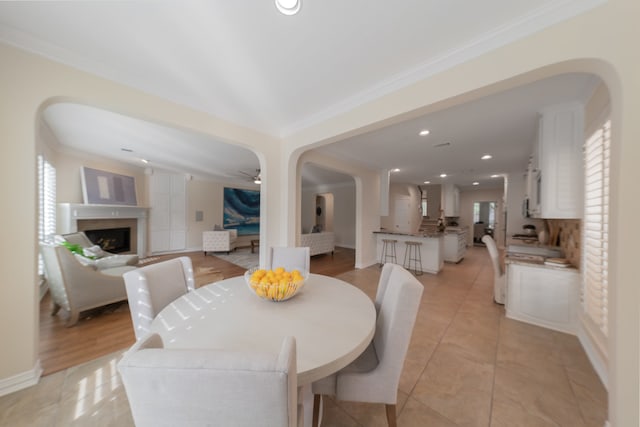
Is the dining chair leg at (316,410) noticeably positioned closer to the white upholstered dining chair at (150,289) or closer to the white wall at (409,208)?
the white upholstered dining chair at (150,289)

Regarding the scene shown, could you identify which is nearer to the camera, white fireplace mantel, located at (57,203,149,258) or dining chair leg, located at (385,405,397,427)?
dining chair leg, located at (385,405,397,427)

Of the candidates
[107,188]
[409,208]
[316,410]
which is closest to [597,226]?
[316,410]

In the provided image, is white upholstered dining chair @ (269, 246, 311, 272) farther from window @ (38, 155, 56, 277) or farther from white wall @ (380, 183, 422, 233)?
white wall @ (380, 183, 422, 233)

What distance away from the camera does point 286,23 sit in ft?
4.50

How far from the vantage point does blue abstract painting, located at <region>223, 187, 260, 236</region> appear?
750 cm

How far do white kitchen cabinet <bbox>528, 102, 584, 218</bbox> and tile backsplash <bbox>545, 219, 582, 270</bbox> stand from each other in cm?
40

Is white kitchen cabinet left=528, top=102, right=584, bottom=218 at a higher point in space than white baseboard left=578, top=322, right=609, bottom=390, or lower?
higher

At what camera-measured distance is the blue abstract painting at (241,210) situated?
24.6 feet

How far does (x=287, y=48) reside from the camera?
1.57 metres

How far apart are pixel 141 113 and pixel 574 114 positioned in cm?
441

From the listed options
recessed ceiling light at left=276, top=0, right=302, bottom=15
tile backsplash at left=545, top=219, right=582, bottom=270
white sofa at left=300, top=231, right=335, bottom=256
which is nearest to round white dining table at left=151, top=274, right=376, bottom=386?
recessed ceiling light at left=276, top=0, right=302, bottom=15

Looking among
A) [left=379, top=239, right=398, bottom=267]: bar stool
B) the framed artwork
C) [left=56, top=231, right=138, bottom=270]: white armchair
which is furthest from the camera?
[left=379, top=239, right=398, bottom=267]: bar stool

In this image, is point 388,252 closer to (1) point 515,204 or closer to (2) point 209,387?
(1) point 515,204

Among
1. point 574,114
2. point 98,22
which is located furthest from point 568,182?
point 98,22
